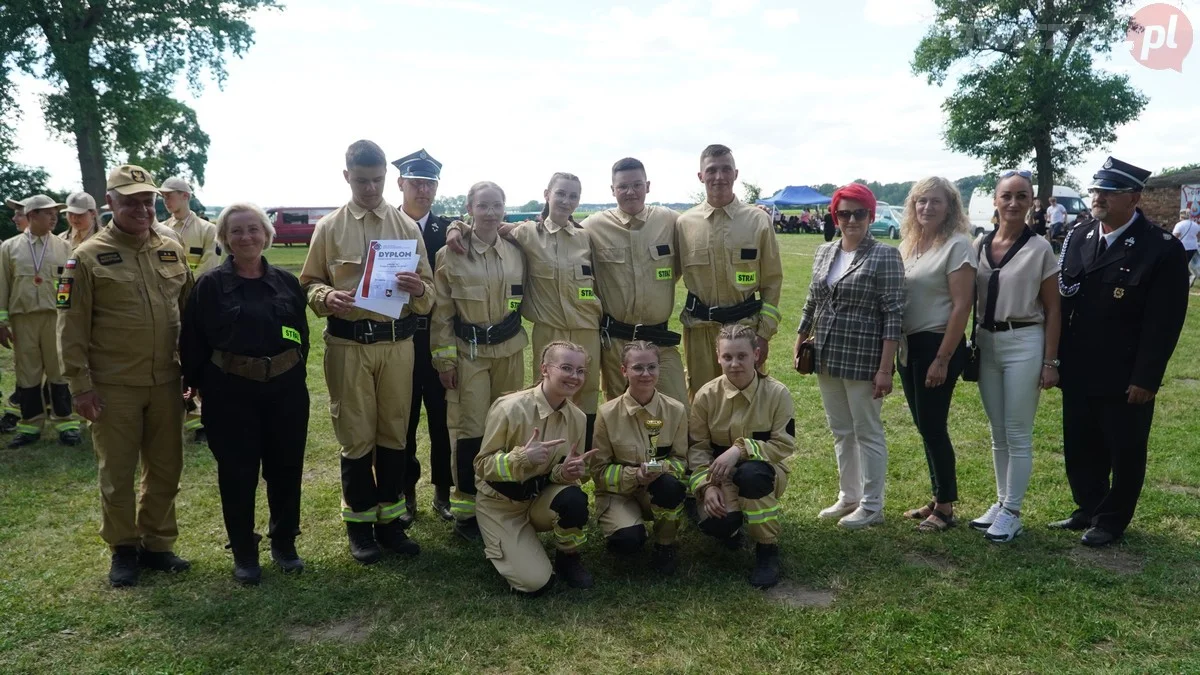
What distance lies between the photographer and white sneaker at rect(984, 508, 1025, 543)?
496 centimetres

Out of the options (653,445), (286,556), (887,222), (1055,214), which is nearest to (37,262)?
(286,556)

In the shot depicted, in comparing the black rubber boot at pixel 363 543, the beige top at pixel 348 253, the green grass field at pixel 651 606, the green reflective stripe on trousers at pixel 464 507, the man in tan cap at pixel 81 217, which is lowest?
the green grass field at pixel 651 606

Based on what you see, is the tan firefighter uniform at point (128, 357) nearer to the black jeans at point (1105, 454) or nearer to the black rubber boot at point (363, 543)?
the black rubber boot at point (363, 543)

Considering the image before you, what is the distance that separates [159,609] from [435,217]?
281 cm

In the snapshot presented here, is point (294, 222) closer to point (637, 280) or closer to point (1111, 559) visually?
point (637, 280)

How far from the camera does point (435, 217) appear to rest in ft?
18.2

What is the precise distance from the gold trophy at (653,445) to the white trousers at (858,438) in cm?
132

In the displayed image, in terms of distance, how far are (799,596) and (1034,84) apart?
121 feet

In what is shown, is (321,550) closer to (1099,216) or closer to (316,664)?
(316,664)

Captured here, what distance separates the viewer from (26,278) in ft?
24.8

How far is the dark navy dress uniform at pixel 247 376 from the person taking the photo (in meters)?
4.32

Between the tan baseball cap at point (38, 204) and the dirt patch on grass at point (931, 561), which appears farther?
the tan baseball cap at point (38, 204)

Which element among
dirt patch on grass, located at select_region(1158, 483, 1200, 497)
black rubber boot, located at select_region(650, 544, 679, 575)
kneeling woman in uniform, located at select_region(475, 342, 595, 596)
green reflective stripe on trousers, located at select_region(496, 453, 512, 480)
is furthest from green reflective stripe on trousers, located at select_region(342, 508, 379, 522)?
dirt patch on grass, located at select_region(1158, 483, 1200, 497)

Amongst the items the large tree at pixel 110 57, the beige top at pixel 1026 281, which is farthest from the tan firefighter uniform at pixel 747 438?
the large tree at pixel 110 57
